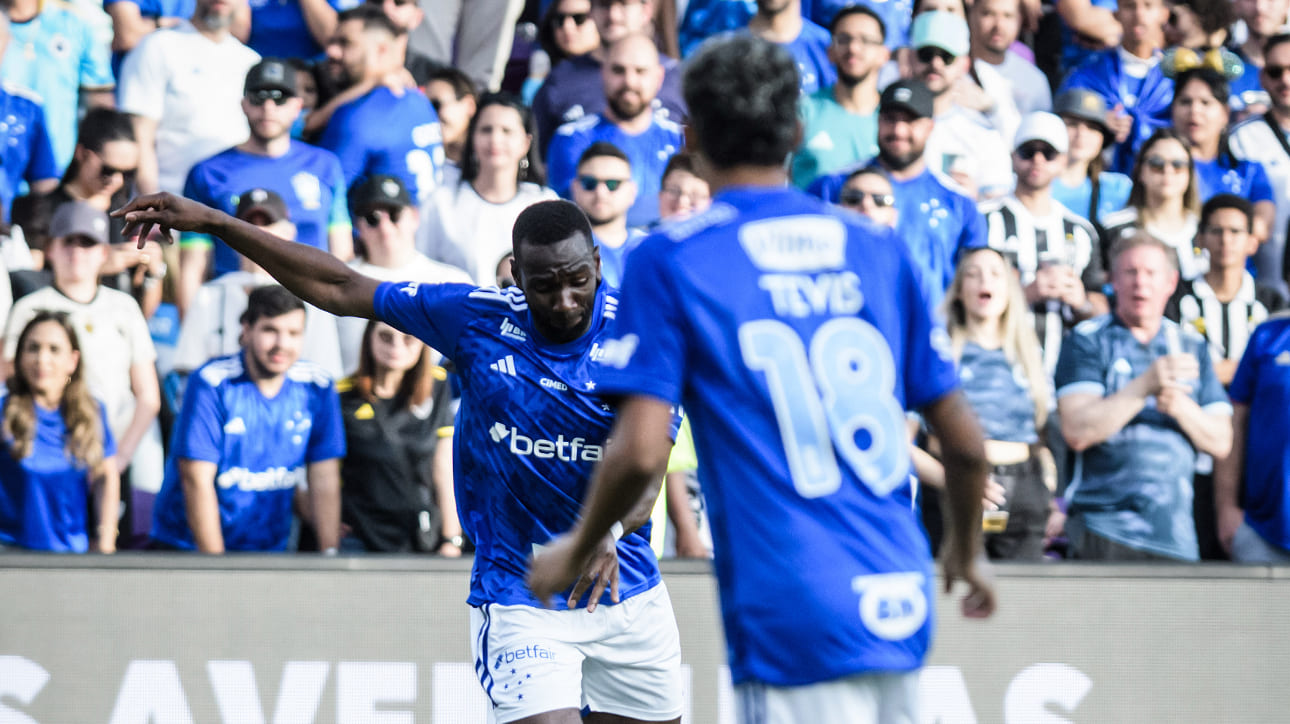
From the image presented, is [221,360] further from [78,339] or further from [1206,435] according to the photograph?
[1206,435]

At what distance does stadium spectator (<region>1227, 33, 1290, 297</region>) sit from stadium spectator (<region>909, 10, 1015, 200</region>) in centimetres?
151

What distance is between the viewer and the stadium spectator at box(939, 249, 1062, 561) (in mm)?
6863

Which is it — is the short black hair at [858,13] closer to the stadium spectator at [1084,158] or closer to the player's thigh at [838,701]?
the stadium spectator at [1084,158]

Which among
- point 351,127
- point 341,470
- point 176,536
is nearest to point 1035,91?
point 351,127

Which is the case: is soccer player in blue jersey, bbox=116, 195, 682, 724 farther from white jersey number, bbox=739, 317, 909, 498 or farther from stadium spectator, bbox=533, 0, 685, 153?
stadium spectator, bbox=533, 0, 685, 153

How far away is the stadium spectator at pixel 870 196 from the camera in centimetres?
759

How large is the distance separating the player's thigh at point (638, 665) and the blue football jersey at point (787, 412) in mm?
1895

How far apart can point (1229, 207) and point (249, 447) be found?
515 centimetres

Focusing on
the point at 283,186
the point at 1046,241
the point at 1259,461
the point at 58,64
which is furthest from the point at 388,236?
the point at 1259,461

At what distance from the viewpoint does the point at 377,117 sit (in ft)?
27.1

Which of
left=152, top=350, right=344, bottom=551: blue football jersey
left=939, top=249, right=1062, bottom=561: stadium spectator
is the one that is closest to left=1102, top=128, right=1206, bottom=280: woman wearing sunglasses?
left=939, top=249, right=1062, bottom=561: stadium spectator

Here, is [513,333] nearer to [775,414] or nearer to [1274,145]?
[775,414]

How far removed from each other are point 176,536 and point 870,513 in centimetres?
461

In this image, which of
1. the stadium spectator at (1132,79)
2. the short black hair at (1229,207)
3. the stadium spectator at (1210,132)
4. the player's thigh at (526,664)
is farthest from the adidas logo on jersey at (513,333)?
the stadium spectator at (1132,79)
